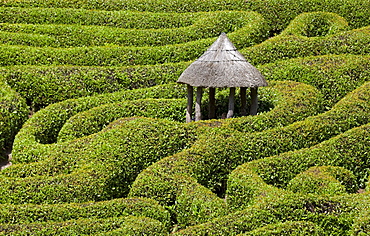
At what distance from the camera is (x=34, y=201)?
1664 centimetres

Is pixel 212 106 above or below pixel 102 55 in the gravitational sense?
below

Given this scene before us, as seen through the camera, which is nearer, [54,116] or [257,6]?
[54,116]

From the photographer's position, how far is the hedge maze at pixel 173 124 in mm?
15656

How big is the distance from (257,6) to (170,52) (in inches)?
208

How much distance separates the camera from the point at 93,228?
1506 centimetres

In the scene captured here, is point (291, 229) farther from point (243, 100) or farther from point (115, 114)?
point (115, 114)

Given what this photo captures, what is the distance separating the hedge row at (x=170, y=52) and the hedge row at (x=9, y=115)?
93.8 inches

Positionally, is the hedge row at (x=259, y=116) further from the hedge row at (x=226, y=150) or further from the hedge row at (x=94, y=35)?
the hedge row at (x=94, y=35)

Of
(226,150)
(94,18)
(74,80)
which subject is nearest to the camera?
(226,150)

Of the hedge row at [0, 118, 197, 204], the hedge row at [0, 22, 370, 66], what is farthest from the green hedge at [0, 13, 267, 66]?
the hedge row at [0, 118, 197, 204]

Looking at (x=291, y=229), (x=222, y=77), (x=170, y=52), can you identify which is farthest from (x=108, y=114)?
(x=291, y=229)

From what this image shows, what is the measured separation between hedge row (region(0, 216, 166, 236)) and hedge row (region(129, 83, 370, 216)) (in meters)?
1.66

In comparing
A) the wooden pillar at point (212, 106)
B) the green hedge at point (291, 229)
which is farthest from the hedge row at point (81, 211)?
the wooden pillar at point (212, 106)

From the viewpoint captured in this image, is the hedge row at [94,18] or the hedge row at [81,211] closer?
the hedge row at [81,211]
